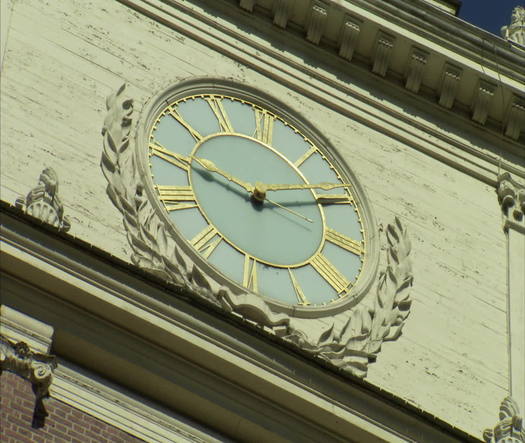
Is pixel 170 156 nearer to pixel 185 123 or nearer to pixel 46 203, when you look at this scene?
pixel 185 123

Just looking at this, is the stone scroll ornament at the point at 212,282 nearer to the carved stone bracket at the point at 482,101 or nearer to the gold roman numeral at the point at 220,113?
the gold roman numeral at the point at 220,113

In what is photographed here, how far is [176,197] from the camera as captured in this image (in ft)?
54.7

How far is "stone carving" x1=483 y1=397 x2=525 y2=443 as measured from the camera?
16.4 m

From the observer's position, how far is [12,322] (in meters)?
14.6

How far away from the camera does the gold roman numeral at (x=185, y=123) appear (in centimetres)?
1727

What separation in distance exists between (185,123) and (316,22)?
7.22 ft

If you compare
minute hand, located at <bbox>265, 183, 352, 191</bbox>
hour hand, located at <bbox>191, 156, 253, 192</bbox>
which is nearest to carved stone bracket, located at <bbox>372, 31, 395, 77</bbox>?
minute hand, located at <bbox>265, 183, 352, 191</bbox>

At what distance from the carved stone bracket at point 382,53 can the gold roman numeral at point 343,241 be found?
7.39 ft

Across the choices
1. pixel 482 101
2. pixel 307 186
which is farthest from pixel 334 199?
pixel 482 101

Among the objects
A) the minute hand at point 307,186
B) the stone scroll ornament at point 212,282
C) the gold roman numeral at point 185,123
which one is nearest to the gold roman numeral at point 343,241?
the stone scroll ornament at point 212,282

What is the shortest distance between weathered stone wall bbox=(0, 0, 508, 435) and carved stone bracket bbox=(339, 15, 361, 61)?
0.29 metres

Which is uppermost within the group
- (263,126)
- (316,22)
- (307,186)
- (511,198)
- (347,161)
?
(316,22)

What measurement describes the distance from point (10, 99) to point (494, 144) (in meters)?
5.07

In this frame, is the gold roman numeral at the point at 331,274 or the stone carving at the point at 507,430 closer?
the stone carving at the point at 507,430
